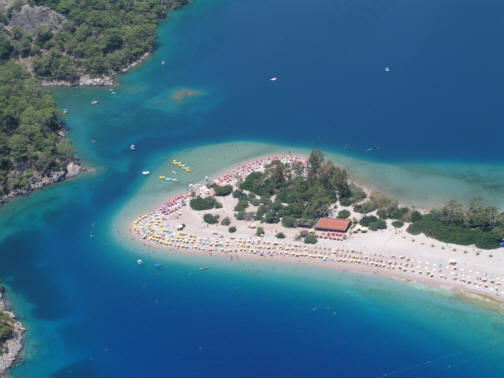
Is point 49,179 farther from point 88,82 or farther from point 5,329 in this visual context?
point 88,82

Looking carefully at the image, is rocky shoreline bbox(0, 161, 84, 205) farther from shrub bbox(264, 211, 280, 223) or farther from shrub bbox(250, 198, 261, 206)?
shrub bbox(264, 211, 280, 223)

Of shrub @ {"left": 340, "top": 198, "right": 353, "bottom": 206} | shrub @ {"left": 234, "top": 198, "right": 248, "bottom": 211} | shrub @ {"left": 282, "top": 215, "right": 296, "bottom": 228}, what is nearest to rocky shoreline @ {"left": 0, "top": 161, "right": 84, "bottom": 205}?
shrub @ {"left": 234, "top": 198, "right": 248, "bottom": 211}

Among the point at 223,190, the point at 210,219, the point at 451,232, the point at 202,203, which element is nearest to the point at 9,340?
the point at 210,219

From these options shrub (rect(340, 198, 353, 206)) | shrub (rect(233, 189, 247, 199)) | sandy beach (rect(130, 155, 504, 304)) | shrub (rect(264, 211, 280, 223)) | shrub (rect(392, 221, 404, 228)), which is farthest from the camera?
shrub (rect(233, 189, 247, 199))

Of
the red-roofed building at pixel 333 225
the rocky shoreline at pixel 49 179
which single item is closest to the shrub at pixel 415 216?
the red-roofed building at pixel 333 225

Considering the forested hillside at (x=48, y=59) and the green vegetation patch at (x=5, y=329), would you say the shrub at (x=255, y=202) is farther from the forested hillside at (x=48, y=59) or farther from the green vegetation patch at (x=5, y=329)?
the green vegetation patch at (x=5, y=329)

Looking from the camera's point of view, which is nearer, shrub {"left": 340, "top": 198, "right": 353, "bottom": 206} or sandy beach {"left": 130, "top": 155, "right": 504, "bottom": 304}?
sandy beach {"left": 130, "top": 155, "right": 504, "bottom": 304}

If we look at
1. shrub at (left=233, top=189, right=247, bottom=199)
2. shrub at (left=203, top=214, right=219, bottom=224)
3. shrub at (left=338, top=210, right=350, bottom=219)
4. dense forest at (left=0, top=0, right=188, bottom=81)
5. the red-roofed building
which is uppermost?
dense forest at (left=0, top=0, right=188, bottom=81)
